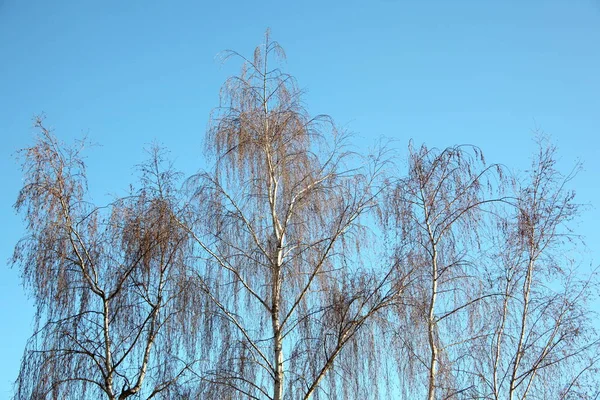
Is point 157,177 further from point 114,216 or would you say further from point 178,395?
point 178,395

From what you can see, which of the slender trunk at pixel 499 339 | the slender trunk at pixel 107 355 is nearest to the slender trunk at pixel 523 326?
the slender trunk at pixel 499 339

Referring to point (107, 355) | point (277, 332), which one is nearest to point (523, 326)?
point (277, 332)

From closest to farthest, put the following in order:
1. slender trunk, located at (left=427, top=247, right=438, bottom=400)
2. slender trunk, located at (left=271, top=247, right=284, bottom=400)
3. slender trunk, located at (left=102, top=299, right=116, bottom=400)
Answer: slender trunk, located at (left=427, top=247, right=438, bottom=400) → slender trunk, located at (left=271, top=247, right=284, bottom=400) → slender trunk, located at (left=102, top=299, right=116, bottom=400)

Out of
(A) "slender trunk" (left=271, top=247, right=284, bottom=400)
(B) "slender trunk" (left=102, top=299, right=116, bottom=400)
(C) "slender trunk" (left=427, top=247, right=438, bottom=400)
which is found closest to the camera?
(C) "slender trunk" (left=427, top=247, right=438, bottom=400)

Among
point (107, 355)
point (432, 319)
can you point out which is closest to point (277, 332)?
point (432, 319)

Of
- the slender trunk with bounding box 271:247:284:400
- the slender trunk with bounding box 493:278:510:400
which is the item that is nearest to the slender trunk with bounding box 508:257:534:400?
the slender trunk with bounding box 493:278:510:400

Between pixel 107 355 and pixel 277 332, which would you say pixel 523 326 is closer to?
pixel 277 332

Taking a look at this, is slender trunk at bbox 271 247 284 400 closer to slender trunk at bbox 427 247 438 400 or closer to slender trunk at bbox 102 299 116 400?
→ slender trunk at bbox 427 247 438 400

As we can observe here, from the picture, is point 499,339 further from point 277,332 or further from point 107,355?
point 107,355

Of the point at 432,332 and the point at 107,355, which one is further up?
the point at 107,355

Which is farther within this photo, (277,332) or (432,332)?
(277,332)

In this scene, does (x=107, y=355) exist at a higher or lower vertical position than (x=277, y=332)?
lower

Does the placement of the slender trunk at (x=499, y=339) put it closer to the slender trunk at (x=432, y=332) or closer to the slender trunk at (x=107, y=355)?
the slender trunk at (x=432, y=332)

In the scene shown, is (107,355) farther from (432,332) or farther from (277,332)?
(432,332)
